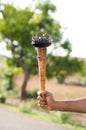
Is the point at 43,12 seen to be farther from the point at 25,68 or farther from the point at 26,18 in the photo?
the point at 25,68

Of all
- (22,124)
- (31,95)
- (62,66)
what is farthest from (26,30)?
(22,124)

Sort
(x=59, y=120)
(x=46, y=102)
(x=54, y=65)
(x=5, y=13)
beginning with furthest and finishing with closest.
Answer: (x=54, y=65) → (x=5, y=13) → (x=59, y=120) → (x=46, y=102)

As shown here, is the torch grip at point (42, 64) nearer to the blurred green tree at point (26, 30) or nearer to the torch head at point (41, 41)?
the torch head at point (41, 41)

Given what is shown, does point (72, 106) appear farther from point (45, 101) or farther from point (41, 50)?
point (41, 50)

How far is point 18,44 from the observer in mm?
31641

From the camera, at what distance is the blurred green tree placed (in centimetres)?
3052

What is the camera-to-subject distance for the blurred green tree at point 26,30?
3052 centimetres

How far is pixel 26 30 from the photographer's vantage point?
31.1 m

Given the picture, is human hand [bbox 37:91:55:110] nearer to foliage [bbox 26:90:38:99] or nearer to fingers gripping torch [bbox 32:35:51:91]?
fingers gripping torch [bbox 32:35:51:91]

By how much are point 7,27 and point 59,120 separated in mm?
16349

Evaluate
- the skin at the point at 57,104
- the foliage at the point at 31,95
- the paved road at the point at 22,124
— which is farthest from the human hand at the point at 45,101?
the foliage at the point at 31,95

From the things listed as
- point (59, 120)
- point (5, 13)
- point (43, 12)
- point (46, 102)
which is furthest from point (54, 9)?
point (46, 102)

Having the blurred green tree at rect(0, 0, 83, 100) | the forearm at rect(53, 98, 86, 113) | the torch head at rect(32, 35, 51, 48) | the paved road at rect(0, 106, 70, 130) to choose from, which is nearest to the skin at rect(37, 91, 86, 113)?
the forearm at rect(53, 98, 86, 113)

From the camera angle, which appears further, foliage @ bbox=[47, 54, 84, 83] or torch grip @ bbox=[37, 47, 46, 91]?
foliage @ bbox=[47, 54, 84, 83]
